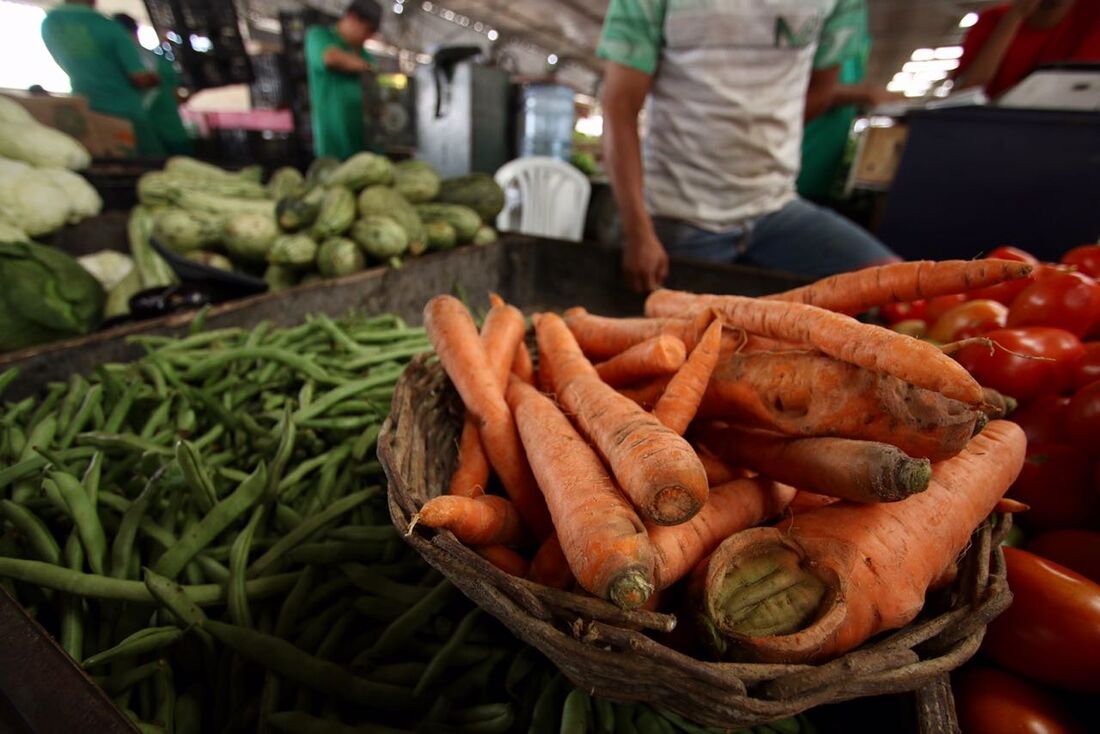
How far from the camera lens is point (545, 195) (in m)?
4.43

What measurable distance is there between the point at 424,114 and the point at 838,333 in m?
5.02

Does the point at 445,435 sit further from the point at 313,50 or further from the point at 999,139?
the point at 313,50

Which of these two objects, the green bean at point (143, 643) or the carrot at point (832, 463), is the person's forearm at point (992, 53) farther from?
the green bean at point (143, 643)

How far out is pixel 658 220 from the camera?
105 inches

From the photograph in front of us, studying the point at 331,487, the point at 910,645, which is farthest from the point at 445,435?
the point at 910,645

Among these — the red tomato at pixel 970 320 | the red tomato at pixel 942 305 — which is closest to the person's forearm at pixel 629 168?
the red tomato at pixel 942 305

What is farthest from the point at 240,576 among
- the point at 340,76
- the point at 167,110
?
the point at 167,110

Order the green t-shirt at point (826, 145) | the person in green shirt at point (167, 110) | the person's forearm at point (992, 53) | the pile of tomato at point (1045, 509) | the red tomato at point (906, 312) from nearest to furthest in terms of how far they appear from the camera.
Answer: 1. the pile of tomato at point (1045, 509)
2. the red tomato at point (906, 312)
3. the person's forearm at point (992, 53)
4. the green t-shirt at point (826, 145)
5. the person in green shirt at point (167, 110)

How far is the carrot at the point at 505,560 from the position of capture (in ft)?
2.53

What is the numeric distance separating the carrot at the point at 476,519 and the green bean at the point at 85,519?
70cm

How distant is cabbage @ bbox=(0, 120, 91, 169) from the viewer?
2664mm

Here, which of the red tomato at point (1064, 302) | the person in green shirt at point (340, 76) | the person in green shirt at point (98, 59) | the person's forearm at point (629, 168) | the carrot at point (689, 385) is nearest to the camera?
the carrot at point (689, 385)

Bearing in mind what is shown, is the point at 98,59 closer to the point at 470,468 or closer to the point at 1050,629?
the point at 470,468

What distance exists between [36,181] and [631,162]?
2.85 metres
